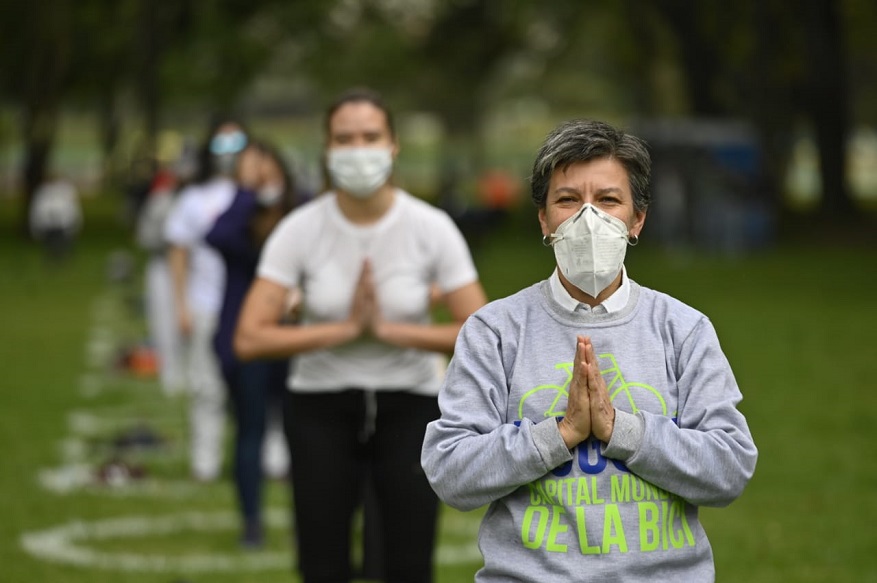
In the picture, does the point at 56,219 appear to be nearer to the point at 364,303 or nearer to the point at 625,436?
the point at 364,303

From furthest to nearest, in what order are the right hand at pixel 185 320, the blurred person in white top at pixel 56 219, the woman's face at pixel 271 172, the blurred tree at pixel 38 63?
1. the blurred tree at pixel 38 63
2. the blurred person in white top at pixel 56 219
3. the right hand at pixel 185 320
4. the woman's face at pixel 271 172

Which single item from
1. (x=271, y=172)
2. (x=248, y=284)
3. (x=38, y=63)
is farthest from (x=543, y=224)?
(x=38, y=63)

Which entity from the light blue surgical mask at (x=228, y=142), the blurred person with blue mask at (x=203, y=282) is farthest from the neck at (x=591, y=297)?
the blurred person with blue mask at (x=203, y=282)

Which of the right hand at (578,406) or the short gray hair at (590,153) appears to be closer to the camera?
the right hand at (578,406)

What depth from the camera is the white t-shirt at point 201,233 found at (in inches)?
451

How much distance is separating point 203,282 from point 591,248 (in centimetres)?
787

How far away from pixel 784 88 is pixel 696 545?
43.8m

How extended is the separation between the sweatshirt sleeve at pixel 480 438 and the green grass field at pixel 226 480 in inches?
195

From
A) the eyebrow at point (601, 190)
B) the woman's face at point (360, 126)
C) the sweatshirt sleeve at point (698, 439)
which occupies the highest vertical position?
the woman's face at point (360, 126)

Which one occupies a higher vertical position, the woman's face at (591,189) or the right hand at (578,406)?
the woman's face at (591,189)

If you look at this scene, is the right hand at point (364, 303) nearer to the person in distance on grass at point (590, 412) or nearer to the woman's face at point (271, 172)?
the person in distance on grass at point (590, 412)

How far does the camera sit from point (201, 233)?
11.8 meters

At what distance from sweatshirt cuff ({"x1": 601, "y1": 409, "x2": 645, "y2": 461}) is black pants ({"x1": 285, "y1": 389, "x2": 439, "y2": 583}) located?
2.37 meters

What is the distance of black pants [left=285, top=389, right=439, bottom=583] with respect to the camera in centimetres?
608
